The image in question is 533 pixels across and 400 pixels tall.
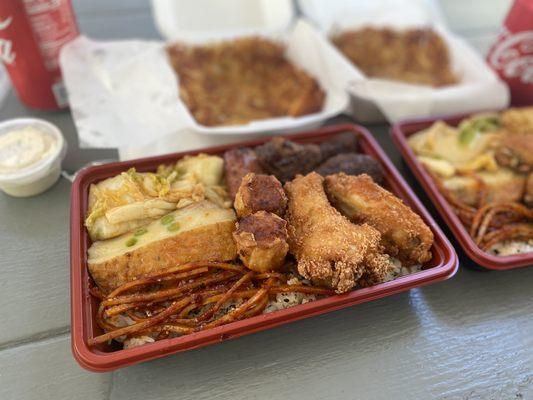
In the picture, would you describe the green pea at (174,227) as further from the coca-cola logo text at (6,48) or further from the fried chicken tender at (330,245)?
the coca-cola logo text at (6,48)

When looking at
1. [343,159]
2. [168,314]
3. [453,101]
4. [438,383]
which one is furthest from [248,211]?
[453,101]

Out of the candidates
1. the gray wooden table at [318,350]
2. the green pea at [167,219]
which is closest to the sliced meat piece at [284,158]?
the green pea at [167,219]

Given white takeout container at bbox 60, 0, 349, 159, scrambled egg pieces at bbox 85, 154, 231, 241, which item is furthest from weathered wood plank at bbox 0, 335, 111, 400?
white takeout container at bbox 60, 0, 349, 159

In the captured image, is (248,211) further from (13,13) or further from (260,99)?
(13,13)

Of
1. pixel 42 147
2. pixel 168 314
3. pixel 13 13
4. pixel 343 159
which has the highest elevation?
pixel 13 13

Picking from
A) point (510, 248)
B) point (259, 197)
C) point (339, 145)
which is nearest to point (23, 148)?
point (259, 197)

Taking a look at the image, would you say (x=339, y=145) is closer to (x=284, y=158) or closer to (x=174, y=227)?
(x=284, y=158)

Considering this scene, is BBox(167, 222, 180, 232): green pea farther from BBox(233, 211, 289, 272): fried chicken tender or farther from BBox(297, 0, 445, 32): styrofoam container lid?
BBox(297, 0, 445, 32): styrofoam container lid
